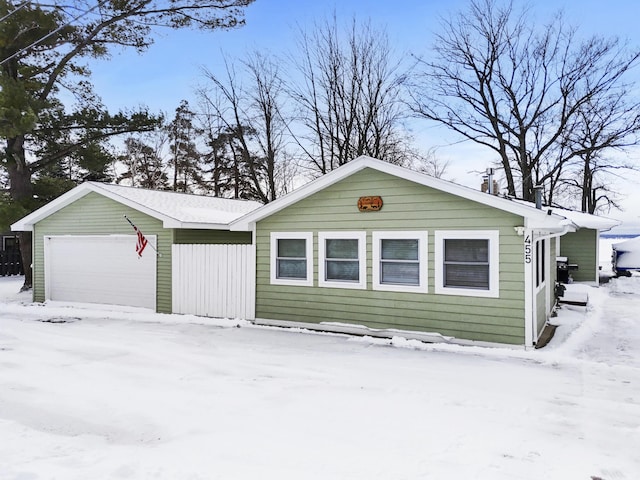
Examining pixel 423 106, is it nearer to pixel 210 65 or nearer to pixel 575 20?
pixel 575 20

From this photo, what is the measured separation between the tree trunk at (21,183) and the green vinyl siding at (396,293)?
11465mm

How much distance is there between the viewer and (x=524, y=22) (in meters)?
23.2

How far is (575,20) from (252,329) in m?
23.0

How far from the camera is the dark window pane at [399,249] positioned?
8445 millimetres

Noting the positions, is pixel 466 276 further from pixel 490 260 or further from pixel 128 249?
pixel 128 249

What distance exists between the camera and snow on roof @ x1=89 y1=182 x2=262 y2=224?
1163 centimetres

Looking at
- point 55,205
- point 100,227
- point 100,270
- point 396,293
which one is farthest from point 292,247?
point 55,205

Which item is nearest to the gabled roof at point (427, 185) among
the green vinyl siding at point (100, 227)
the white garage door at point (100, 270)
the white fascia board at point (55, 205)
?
the green vinyl siding at point (100, 227)

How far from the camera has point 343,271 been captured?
9211mm

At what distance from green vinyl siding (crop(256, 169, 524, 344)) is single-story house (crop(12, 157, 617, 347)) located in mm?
21

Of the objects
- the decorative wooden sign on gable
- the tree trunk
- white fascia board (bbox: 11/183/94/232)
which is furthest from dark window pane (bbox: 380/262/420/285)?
the tree trunk

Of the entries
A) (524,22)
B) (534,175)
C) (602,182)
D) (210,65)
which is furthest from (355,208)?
(602,182)

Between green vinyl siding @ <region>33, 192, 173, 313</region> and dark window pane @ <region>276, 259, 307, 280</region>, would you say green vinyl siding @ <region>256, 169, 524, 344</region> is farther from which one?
green vinyl siding @ <region>33, 192, 173, 313</region>

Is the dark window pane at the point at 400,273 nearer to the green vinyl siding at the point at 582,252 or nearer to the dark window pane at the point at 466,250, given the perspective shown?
the dark window pane at the point at 466,250
